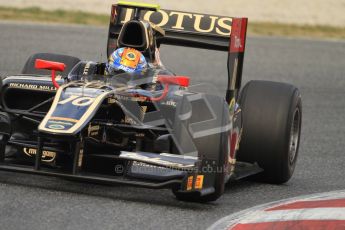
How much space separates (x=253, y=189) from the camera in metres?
8.75

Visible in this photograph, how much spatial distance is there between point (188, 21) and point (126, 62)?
4.77 feet

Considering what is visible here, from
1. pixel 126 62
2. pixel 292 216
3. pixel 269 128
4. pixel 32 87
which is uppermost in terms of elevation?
pixel 126 62

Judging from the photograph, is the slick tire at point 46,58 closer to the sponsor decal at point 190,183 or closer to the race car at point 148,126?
the race car at point 148,126

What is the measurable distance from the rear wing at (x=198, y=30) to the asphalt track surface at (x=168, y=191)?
0.83 metres

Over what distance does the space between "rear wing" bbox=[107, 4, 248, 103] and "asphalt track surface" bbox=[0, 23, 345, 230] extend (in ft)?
2.72

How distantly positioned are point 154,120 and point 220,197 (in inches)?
33.0

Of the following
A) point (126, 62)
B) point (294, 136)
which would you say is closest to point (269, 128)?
point (294, 136)

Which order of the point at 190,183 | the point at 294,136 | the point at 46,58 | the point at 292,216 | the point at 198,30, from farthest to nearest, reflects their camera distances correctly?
the point at 46,58
the point at 198,30
the point at 294,136
the point at 190,183
the point at 292,216

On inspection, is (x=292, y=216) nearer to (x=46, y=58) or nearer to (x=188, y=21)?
(x=188, y=21)

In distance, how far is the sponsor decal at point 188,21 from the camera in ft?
32.0

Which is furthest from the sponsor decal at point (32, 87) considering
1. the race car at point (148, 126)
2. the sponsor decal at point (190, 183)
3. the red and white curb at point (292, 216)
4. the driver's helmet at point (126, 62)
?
the red and white curb at point (292, 216)

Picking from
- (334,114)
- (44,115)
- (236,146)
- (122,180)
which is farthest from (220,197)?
(334,114)

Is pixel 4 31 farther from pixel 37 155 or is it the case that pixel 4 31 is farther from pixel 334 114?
pixel 37 155

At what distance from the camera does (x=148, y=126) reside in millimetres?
7887
